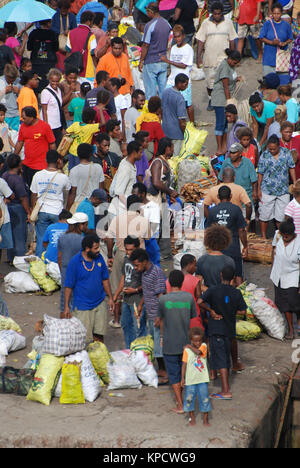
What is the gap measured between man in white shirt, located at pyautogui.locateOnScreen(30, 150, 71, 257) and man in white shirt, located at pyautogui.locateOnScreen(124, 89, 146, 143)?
205cm

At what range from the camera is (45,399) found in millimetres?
8812

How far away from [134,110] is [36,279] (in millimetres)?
3262

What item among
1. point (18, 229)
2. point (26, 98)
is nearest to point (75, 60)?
point (26, 98)

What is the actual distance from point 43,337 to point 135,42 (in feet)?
33.4

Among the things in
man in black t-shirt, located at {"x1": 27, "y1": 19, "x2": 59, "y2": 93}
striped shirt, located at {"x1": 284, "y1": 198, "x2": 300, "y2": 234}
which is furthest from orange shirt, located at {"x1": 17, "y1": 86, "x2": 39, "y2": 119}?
striped shirt, located at {"x1": 284, "y1": 198, "x2": 300, "y2": 234}

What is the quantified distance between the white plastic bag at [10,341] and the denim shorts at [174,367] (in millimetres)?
2075

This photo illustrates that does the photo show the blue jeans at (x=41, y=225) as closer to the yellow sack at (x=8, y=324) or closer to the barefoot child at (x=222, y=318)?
the yellow sack at (x=8, y=324)

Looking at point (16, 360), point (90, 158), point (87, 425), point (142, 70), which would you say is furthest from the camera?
point (142, 70)

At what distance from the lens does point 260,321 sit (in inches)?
412

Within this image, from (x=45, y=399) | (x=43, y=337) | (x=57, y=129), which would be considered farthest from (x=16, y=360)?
(x=57, y=129)

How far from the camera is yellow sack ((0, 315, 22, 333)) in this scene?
33.6 ft

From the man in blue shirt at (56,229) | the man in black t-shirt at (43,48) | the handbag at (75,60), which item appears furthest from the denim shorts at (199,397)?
the man in black t-shirt at (43,48)

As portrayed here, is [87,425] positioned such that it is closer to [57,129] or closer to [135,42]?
[57,129]

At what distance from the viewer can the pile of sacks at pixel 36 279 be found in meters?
11.7
